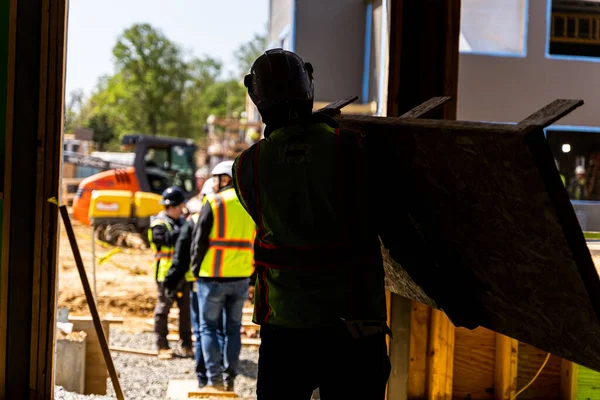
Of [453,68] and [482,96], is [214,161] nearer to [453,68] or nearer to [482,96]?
[482,96]

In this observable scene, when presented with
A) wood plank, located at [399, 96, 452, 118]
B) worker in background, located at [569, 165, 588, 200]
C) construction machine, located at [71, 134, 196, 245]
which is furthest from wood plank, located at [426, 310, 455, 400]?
construction machine, located at [71, 134, 196, 245]

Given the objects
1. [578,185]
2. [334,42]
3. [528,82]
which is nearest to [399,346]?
[334,42]

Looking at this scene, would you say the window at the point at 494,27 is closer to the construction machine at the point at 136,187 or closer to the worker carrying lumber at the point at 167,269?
the worker carrying lumber at the point at 167,269

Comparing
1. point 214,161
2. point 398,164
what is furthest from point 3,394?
point 214,161

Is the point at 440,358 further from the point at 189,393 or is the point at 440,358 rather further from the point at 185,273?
the point at 185,273

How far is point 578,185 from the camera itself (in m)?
13.9

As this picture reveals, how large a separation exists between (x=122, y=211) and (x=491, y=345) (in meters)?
16.3

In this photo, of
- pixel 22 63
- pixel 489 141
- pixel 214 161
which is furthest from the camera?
pixel 214 161

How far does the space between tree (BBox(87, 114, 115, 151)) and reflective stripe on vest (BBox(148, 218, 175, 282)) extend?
Answer: 4766 centimetres

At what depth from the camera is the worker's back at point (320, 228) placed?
269cm

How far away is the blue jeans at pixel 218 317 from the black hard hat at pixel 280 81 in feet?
15.6

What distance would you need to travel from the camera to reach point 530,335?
8.53ft

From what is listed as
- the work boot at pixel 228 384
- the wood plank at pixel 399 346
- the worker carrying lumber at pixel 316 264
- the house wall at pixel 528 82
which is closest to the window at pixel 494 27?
the house wall at pixel 528 82

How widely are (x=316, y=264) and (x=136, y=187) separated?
20393mm
